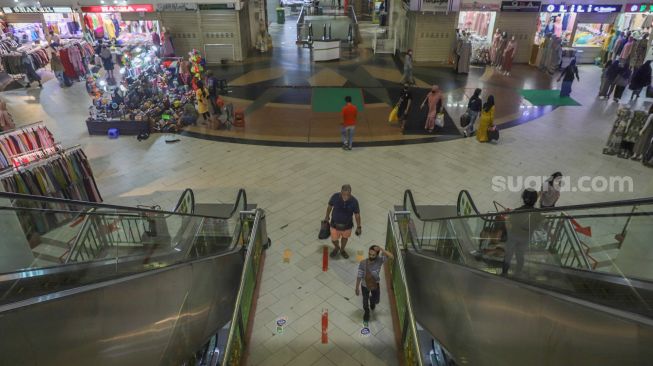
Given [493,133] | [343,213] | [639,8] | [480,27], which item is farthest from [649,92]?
[343,213]

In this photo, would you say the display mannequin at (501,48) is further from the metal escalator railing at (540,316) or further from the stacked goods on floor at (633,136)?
the metal escalator railing at (540,316)

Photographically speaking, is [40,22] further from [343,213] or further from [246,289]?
[246,289]

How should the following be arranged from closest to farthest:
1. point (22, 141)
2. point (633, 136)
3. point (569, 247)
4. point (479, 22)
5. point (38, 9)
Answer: point (569, 247), point (22, 141), point (633, 136), point (38, 9), point (479, 22)

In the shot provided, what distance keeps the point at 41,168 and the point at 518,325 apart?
8247 millimetres

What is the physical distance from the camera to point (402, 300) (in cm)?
557

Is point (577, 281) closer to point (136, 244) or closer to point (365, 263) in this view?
point (365, 263)

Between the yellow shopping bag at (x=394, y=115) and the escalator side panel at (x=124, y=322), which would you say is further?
the yellow shopping bag at (x=394, y=115)

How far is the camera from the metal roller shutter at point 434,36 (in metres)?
18.8

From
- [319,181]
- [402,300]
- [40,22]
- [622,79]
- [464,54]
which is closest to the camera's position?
[402,300]

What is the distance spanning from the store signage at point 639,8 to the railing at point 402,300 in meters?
18.3

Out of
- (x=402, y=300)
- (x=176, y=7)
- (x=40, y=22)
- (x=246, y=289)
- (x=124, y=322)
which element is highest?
(x=176, y=7)

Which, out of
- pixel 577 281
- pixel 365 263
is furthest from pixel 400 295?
pixel 577 281

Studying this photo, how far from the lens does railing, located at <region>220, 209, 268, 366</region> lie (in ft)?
14.9

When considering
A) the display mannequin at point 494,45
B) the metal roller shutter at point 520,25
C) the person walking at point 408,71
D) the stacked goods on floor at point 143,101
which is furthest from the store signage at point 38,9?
the metal roller shutter at point 520,25
